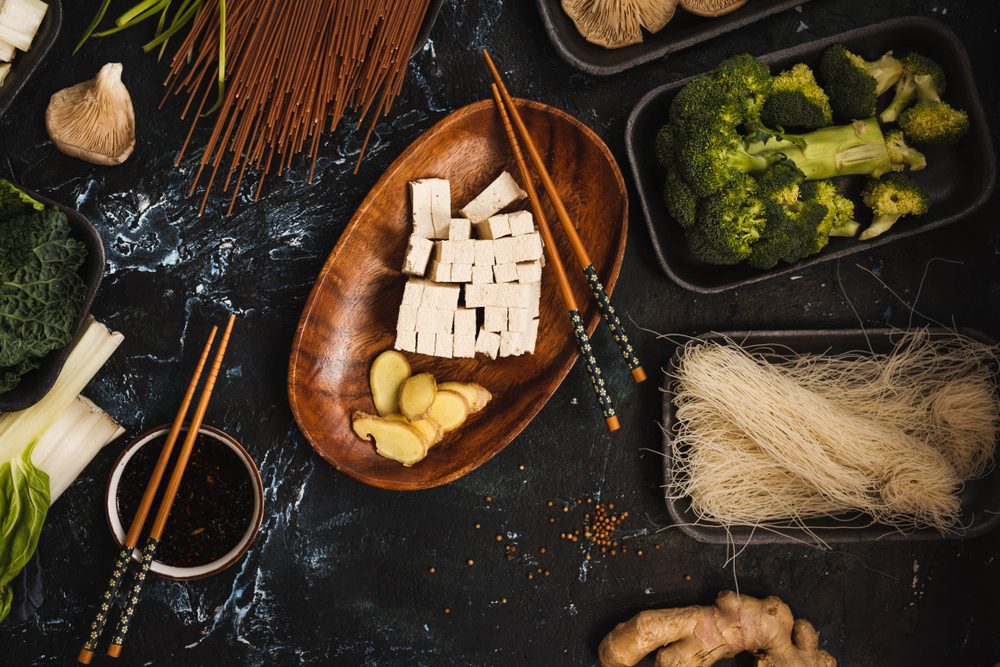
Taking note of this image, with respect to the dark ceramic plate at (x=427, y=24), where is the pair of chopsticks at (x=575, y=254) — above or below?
below

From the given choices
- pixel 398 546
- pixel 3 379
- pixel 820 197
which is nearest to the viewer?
pixel 3 379

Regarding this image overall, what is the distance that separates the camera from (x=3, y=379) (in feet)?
8.13

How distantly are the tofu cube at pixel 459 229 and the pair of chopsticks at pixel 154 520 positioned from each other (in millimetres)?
895

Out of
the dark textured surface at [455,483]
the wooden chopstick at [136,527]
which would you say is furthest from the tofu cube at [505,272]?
the wooden chopstick at [136,527]

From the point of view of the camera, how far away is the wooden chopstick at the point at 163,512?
2559mm

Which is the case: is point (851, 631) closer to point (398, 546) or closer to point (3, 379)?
point (398, 546)

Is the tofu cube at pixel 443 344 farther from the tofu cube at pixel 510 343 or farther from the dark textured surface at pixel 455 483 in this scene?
the dark textured surface at pixel 455 483

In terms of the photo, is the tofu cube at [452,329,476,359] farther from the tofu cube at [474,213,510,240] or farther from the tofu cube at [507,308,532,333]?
the tofu cube at [474,213,510,240]

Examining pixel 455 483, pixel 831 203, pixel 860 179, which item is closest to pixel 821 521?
pixel 831 203

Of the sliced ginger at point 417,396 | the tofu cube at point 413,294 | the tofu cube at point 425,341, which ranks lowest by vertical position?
the sliced ginger at point 417,396

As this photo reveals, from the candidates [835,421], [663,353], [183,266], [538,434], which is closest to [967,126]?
[835,421]

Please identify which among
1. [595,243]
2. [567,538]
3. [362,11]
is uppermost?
[362,11]

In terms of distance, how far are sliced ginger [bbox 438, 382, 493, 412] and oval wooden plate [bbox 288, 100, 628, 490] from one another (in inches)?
1.8

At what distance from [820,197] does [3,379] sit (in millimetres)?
2871
